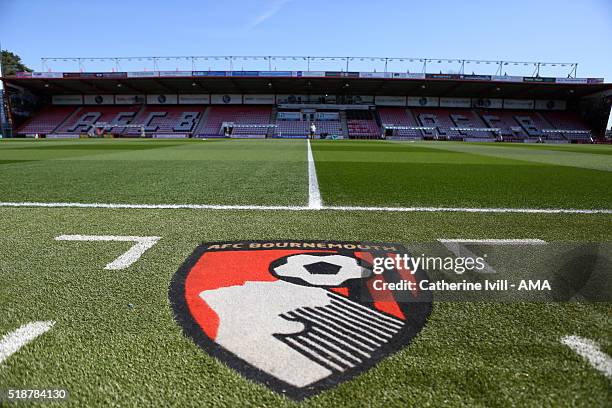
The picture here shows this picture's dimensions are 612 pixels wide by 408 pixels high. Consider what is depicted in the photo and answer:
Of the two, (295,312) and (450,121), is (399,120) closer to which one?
(450,121)

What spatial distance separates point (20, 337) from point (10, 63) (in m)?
93.7

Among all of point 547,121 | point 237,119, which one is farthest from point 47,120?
point 547,121

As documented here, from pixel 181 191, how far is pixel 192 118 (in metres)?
44.3

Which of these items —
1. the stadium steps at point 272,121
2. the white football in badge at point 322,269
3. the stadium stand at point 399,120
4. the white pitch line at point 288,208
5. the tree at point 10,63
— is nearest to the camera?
the white football in badge at point 322,269

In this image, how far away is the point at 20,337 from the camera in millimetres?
1420

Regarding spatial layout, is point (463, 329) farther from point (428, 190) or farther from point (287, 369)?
point (428, 190)

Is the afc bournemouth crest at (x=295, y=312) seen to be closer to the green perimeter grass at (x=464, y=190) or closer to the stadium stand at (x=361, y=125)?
the green perimeter grass at (x=464, y=190)

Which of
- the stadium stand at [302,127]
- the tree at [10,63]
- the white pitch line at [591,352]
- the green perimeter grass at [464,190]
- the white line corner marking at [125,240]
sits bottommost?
the white pitch line at [591,352]

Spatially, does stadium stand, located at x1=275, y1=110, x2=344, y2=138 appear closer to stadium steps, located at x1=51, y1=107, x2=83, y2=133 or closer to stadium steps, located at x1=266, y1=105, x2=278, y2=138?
stadium steps, located at x1=266, y1=105, x2=278, y2=138

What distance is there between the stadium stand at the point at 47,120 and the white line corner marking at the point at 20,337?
5274 centimetres

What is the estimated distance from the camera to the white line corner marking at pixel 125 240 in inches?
86.7

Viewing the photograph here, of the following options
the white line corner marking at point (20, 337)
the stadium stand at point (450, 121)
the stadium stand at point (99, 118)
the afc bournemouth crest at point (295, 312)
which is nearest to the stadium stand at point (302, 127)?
the stadium stand at point (450, 121)

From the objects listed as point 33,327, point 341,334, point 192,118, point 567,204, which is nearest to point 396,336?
point 341,334

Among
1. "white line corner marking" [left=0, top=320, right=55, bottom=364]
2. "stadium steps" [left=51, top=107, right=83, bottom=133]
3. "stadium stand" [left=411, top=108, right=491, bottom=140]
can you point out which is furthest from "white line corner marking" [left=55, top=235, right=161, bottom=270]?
"stadium steps" [left=51, top=107, right=83, bottom=133]
